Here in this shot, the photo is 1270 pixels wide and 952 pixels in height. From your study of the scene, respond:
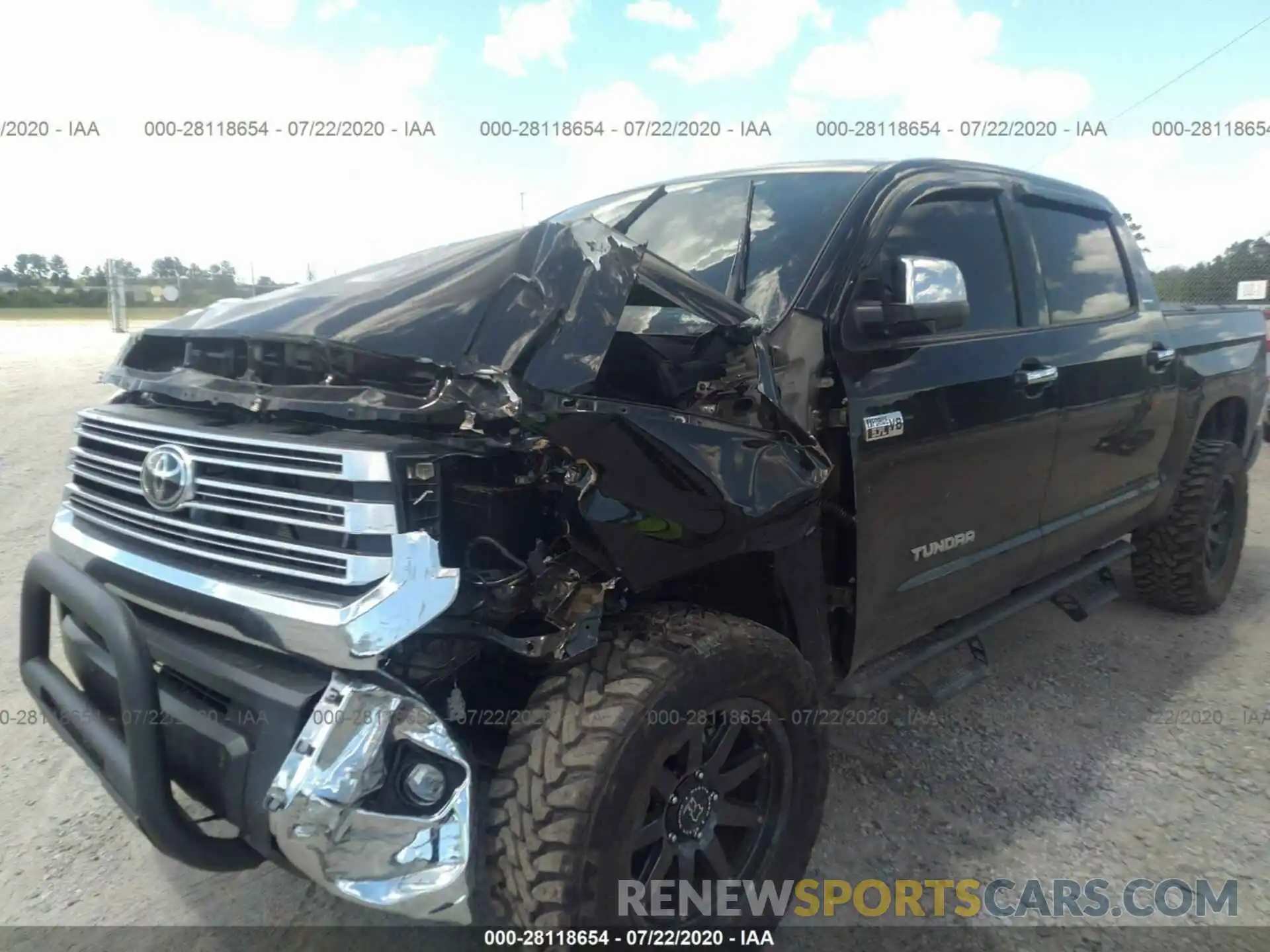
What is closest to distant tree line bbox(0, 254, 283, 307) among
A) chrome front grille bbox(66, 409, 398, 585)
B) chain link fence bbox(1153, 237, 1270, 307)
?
chrome front grille bbox(66, 409, 398, 585)

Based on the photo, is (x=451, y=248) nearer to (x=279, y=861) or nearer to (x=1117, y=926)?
(x=279, y=861)

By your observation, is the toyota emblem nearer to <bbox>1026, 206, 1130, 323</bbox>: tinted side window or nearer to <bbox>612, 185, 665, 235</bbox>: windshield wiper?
<bbox>612, 185, 665, 235</bbox>: windshield wiper

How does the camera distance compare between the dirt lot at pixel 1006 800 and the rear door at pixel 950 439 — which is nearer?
the dirt lot at pixel 1006 800

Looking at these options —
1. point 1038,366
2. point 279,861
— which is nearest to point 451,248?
point 279,861

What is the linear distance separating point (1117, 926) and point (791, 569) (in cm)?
126

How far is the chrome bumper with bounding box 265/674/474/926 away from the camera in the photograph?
1.62 metres

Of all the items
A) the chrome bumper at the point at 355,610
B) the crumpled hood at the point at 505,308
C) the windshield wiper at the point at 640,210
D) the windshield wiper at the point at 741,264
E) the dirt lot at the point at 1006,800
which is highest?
the windshield wiper at the point at 640,210

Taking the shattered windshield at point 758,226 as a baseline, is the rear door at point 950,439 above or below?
below

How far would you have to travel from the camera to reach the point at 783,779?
2.25 meters

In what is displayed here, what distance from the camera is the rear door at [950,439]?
251 centimetres

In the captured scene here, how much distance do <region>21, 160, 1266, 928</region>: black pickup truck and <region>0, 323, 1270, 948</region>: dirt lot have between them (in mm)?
447

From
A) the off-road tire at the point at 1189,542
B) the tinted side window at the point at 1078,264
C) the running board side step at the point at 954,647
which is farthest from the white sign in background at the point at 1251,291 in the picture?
the running board side step at the point at 954,647

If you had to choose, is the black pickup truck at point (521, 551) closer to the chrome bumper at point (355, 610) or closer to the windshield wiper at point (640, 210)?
the chrome bumper at point (355, 610)

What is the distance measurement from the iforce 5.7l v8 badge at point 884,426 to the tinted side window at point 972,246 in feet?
1.61
